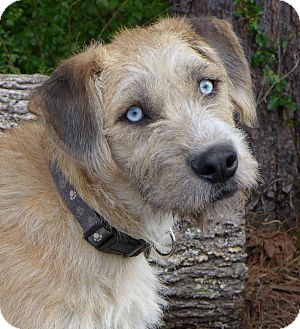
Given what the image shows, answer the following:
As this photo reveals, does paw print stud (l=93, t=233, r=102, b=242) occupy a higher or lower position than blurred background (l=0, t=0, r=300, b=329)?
higher

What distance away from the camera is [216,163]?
4270 mm

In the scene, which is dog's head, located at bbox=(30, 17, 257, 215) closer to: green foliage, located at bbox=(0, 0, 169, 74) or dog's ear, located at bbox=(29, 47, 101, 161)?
dog's ear, located at bbox=(29, 47, 101, 161)

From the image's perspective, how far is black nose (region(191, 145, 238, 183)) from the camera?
4262 mm

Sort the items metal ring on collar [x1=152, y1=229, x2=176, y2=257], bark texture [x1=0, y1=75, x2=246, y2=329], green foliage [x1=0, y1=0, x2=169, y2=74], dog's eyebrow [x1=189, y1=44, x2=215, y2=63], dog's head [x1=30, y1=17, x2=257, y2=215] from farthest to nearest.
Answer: green foliage [x1=0, y1=0, x2=169, y2=74]
bark texture [x1=0, y1=75, x2=246, y2=329]
metal ring on collar [x1=152, y1=229, x2=176, y2=257]
dog's eyebrow [x1=189, y1=44, x2=215, y2=63]
dog's head [x1=30, y1=17, x2=257, y2=215]

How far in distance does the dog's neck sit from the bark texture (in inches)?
46.7

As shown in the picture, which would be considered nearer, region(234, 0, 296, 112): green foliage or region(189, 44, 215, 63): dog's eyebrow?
region(189, 44, 215, 63): dog's eyebrow

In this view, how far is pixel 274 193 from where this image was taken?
748cm

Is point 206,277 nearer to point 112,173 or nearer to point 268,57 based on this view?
point 112,173

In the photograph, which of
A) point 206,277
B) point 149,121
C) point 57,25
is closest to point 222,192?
point 149,121

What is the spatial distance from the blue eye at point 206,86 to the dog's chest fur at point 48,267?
989mm

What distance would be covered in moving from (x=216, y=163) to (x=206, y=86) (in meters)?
0.64

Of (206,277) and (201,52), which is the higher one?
(201,52)

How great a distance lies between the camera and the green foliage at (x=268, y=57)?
696 centimetres

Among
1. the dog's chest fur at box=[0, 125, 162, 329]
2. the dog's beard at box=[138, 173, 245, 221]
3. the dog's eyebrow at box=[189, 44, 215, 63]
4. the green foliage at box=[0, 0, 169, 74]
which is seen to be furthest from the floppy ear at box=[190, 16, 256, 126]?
the green foliage at box=[0, 0, 169, 74]
